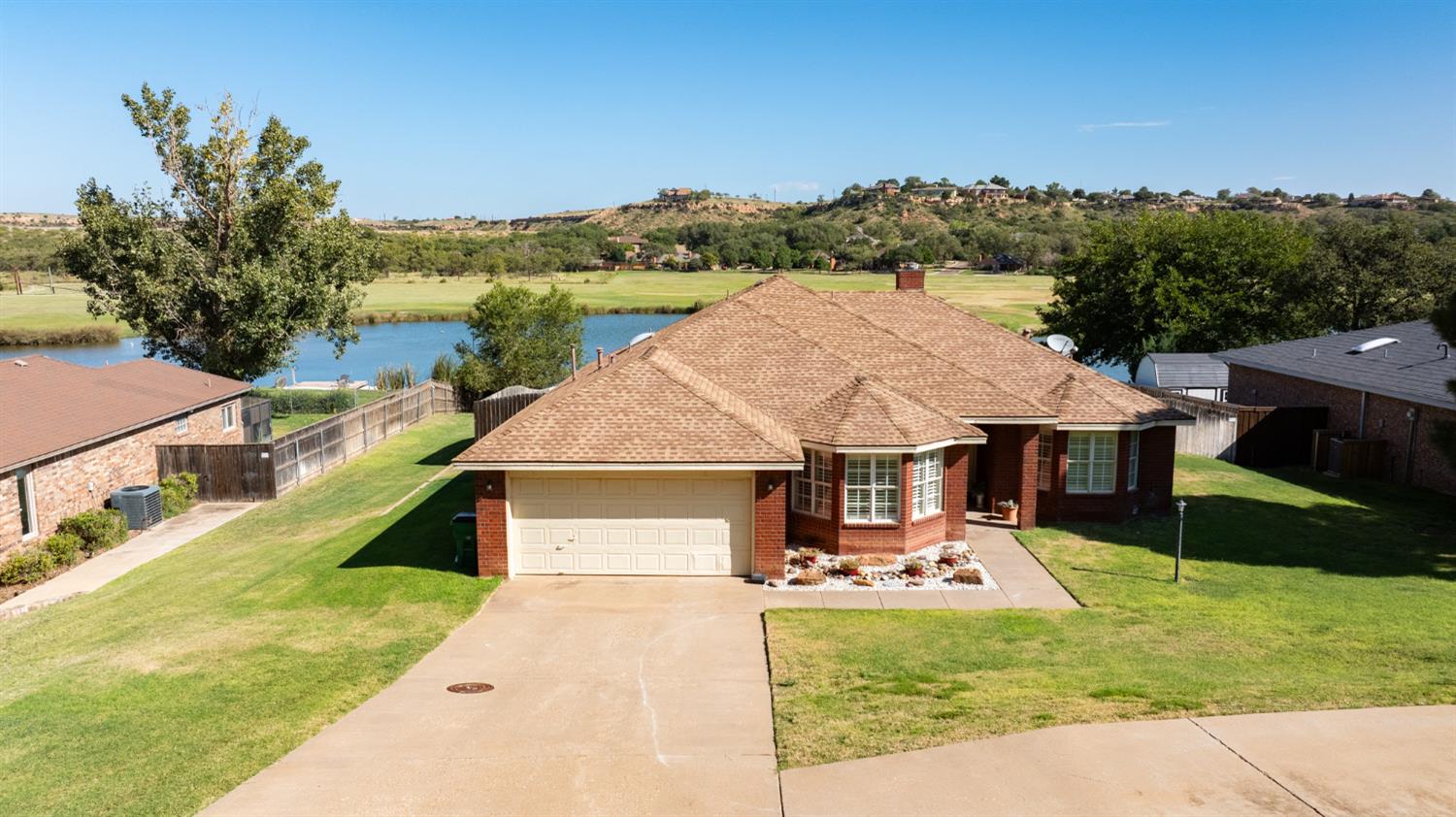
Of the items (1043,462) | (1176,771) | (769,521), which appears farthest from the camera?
(1043,462)

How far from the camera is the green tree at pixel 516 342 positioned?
41.9 meters

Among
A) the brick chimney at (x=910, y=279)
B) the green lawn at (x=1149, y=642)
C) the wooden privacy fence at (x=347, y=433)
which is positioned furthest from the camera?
the brick chimney at (x=910, y=279)

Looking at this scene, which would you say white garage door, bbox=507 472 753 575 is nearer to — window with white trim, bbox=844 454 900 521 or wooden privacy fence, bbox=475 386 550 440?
window with white trim, bbox=844 454 900 521

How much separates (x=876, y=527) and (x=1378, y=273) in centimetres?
3743

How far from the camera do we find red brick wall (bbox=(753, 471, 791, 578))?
16484 millimetres

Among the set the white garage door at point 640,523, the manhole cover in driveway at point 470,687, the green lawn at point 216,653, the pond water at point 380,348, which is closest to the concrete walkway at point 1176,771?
the manhole cover in driveway at point 470,687

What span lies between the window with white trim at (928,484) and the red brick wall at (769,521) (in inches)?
114

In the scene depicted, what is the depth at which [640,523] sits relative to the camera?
663 inches

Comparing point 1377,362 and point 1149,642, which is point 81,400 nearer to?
point 1149,642

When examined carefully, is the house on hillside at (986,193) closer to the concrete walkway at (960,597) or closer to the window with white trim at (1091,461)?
the window with white trim at (1091,461)

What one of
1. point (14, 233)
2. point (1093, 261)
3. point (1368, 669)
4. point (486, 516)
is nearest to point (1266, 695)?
point (1368, 669)

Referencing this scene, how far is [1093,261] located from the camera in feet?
148

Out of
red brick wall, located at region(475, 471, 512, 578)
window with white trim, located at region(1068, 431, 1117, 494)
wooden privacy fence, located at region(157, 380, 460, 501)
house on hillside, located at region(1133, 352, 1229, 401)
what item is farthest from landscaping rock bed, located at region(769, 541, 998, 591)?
house on hillside, located at region(1133, 352, 1229, 401)

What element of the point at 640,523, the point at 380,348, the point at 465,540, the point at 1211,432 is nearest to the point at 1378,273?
the point at 1211,432
